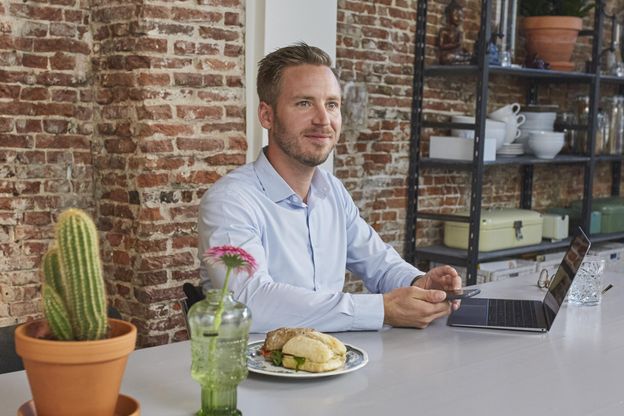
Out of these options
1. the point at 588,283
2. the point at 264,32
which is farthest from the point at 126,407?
the point at 264,32

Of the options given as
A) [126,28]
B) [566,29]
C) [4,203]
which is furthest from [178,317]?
[566,29]

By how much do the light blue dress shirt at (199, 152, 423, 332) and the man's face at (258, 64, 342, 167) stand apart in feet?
0.37

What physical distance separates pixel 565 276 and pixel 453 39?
101 inches

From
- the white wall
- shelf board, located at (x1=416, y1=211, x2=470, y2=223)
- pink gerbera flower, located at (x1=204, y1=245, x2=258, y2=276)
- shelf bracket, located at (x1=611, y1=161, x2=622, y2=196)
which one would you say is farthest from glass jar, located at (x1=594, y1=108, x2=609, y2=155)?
pink gerbera flower, located at (x1=204, y1=245, x2=258, y2=276)

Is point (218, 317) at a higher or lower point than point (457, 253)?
higher

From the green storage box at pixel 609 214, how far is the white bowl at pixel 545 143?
2.14ft

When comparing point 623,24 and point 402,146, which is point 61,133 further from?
point 623,24

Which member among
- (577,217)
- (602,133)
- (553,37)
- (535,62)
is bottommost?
(577,217)

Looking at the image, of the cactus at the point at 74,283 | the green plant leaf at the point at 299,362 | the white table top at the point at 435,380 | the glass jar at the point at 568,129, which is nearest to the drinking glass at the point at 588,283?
the white table top at the point at 435,380

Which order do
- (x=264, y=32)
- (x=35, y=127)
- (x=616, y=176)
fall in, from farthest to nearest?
1. (x=616, y=176)
2. (x=264, y=32)
3. (x=35, y=127)

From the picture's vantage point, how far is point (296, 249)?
8.23 ft

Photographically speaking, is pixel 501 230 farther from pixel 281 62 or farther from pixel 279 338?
pixel 279 338

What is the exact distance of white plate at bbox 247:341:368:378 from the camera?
163 cm

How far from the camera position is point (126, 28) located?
10.8ft
